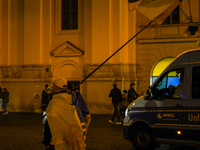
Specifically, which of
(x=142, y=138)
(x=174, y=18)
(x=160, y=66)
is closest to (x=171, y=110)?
(x=142, y=138)

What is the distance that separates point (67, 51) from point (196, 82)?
13.9 metres

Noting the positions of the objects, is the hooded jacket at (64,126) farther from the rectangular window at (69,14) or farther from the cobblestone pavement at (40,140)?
the rectangular window at (69,14)

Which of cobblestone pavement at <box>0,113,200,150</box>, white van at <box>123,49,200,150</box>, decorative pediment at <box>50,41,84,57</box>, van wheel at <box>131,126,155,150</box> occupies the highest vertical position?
decorative pediment at <box>50,41,84,57</box>

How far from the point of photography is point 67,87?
15.0ft

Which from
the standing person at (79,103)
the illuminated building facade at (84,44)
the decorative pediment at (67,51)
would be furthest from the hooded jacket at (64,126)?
the decorative pediment at (67,51)

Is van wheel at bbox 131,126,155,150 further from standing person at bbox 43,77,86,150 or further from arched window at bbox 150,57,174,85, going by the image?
arched window at bbox 150,57,174,85

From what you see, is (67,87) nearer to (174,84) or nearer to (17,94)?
(174,84)

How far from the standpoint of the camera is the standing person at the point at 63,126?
408 centimetres

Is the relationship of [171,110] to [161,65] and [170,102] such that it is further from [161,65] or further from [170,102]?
[161,65]

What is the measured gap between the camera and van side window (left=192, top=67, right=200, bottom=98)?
22.4ft

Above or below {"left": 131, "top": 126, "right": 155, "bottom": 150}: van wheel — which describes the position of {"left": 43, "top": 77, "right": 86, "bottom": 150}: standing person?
above

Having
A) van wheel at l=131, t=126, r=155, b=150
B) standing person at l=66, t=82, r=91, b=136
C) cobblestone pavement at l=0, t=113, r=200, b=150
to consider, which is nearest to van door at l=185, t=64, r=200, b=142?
van wheel at l=131, t=126, r=155, b=150

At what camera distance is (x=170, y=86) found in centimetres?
732

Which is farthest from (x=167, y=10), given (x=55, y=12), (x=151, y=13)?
(x=55, y=12)
